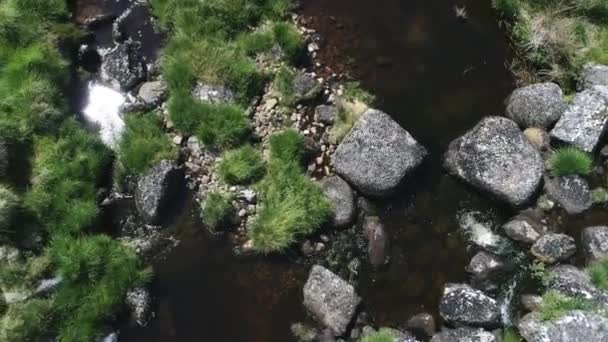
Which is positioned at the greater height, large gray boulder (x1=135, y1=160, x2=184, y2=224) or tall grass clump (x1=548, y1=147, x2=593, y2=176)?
tall grass clump (x1=548, y1=147, x2=593, y2=176)

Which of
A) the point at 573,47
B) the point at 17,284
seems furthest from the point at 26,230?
the point at 573,47

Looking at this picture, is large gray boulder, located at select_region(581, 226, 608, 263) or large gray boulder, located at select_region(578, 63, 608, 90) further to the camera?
large gray boulder, located at select_region(578, 63, 608, 90)

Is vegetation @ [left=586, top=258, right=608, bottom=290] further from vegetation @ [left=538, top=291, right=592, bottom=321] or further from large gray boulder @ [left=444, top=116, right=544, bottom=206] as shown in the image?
large gray boulder @ [left=444, top=116, right=544, bottom=206]

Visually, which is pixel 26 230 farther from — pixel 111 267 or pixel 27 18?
pixel 27 18

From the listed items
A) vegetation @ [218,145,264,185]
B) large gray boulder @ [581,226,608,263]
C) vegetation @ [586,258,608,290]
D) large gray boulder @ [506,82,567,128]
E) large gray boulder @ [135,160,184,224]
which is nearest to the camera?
vegetation @ [586,258,608,290]

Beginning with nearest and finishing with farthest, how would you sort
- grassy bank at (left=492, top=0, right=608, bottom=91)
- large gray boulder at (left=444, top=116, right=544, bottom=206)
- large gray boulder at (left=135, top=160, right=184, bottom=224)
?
large gray boulder at (left=444, top=116, right=544, bottom=206) < large gray boulder at (left=135, top=160, right=184, bottom=224) < grassy bank at (left=492, top=0, right=608, bottom=91)

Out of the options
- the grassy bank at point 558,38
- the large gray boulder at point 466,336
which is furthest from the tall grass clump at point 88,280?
the grassy bank at point 558,38

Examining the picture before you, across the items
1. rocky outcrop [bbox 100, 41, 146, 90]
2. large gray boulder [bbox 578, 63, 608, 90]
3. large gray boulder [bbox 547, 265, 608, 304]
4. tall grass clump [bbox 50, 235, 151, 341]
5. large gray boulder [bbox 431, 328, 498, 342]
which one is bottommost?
Answer: tall grass clump [bbox 50, 235, 151, 341]

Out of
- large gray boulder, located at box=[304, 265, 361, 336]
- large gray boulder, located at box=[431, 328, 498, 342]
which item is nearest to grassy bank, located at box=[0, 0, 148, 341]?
large gray boulder, located at box=[304, 265, 361, 336]
